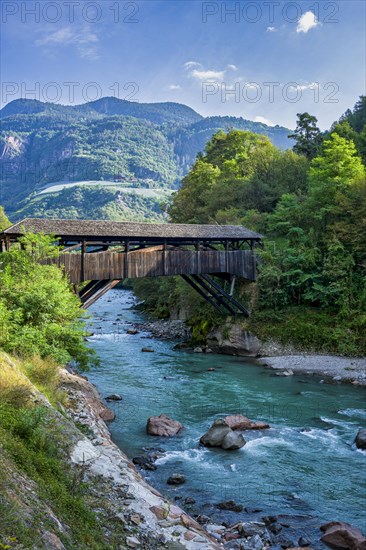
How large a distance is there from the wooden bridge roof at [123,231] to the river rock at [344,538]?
41.9 ft

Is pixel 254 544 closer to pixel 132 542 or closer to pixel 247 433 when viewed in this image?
pixel 132 542

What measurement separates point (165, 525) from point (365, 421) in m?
9.28

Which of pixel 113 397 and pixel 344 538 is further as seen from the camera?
pixel 113 397

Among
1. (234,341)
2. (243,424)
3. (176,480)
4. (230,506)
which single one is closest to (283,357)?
(234,341)

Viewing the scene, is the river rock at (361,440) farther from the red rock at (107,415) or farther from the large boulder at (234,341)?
the large boulder at (234,341)

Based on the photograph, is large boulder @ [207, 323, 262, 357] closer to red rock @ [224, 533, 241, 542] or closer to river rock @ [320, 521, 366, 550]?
river rock @ [320, 521, 366, 550]

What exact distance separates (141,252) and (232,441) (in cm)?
1088

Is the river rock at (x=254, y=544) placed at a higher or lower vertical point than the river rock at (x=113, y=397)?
higher

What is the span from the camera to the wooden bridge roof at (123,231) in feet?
56.9

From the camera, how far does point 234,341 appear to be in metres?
22.4

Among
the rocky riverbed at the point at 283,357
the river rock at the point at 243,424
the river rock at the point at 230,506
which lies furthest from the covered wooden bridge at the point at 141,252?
the river rock at the point at 230,506

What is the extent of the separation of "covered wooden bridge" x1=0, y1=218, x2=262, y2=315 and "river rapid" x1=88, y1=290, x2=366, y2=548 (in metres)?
3.91

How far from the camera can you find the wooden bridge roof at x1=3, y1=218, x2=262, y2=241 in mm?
17344

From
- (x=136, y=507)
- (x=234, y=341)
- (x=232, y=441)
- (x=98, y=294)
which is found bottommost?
(x=232, y=441)
